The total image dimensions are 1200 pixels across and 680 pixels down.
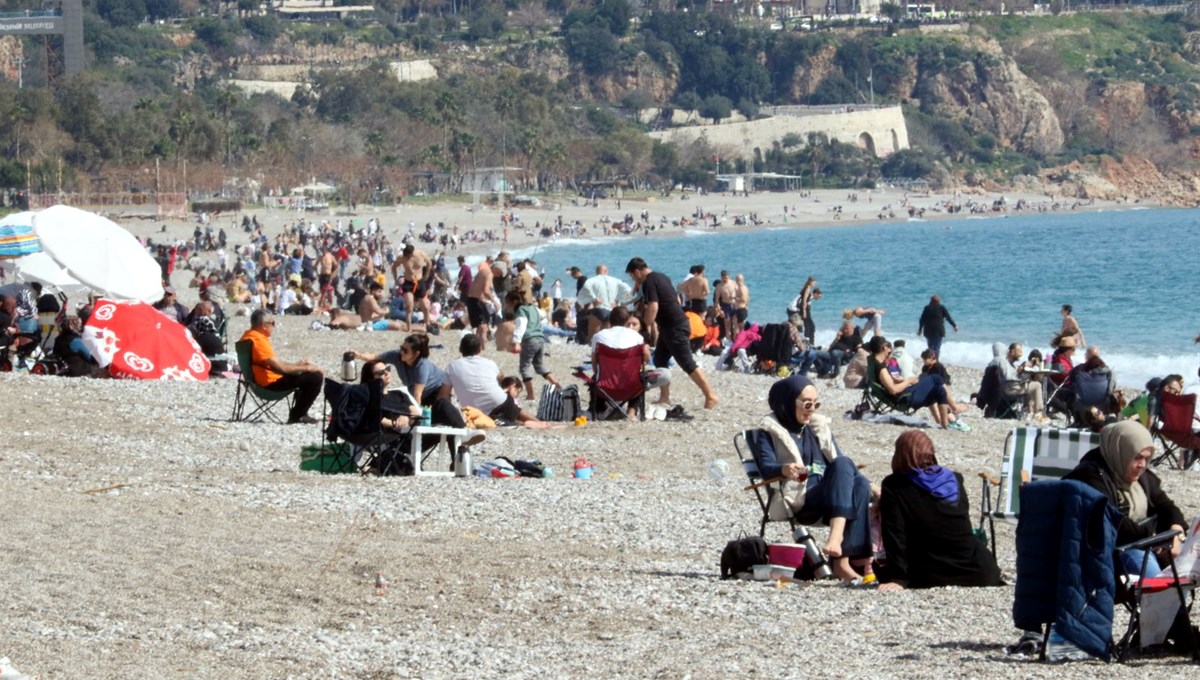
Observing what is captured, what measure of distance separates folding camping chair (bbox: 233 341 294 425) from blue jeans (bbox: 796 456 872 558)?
5.27 m

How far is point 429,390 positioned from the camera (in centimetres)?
1025

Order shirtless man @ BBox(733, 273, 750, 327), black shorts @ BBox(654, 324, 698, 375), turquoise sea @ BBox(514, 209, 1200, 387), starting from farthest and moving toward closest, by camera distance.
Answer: turquoise sea @ BBox(514, 209, 1200, 387), shirtless man @ BBox(733, 273, 750, 327), black shorts @ BBox(654, 324, 698, 375)

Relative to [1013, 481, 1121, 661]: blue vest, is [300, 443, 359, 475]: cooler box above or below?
below

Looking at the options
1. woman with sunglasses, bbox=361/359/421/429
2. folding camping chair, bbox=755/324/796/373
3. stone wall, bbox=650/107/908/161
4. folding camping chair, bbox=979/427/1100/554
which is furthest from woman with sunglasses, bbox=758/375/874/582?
stone wall, bbox=650/107/908/161

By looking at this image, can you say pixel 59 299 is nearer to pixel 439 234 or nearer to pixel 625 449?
pixel 625 449

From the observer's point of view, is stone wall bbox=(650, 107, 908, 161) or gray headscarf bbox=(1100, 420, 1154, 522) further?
stone wall bbox=(650, 107, 908, 161)

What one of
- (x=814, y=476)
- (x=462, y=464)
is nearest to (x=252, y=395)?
(x=462, y=464)

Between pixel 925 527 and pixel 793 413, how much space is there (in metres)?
0.90

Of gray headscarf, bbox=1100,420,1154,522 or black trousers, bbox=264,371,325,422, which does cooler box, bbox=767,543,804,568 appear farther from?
black trousers, bbox=264,371,325,422

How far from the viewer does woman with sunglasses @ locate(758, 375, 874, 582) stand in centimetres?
676

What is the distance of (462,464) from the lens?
956 centimetres

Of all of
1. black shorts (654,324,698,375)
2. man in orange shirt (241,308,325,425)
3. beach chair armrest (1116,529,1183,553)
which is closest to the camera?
beach chair armrest (1116,529,1183,553)

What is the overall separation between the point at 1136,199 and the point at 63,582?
5389 inches

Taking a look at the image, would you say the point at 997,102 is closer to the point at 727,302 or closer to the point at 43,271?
the point at 727,302
